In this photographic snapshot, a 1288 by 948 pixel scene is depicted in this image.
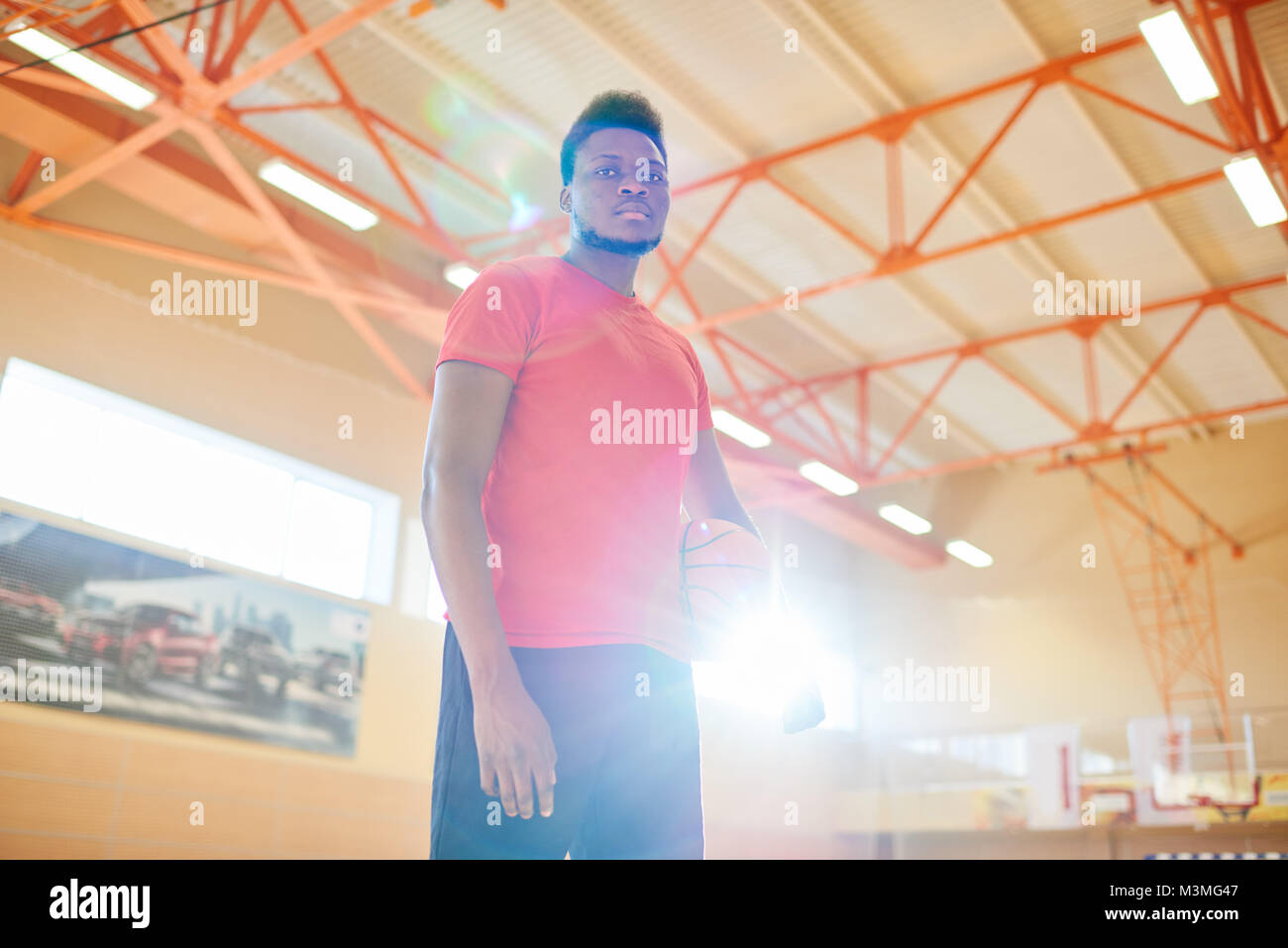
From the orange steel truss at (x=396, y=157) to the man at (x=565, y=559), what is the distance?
633cm

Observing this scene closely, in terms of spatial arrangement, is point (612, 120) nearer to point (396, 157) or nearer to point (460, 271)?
point (460, 271)

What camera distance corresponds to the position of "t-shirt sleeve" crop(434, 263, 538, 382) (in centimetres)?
172

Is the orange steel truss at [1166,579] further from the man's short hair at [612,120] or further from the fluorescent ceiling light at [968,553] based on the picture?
the man's short hair at [612,120]

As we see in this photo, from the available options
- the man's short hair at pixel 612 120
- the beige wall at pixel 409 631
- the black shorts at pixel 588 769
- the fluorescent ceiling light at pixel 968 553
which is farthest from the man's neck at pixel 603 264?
the fluorescent ceiling light at pixel 968 553

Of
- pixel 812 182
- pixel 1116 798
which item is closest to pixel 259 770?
pixel 812 182

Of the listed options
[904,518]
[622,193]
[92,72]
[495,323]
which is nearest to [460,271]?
[92,72]

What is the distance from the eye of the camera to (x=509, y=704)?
1.52 metres

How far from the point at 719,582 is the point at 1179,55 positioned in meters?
7.13

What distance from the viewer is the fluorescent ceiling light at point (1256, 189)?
26.5 feet

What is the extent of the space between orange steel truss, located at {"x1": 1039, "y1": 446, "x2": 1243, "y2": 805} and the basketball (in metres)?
15.0

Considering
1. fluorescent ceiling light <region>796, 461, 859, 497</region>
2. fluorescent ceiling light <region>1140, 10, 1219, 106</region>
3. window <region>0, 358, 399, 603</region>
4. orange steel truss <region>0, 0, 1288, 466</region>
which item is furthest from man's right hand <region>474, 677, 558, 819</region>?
fluorescent ceiling light <region>796, 461, 859, 497</region>

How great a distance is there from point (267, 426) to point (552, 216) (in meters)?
3.63

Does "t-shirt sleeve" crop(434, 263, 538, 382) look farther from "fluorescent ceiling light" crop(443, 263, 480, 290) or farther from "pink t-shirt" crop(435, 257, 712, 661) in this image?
"fluorescent ceiling light" crop(443, 263, 480, 290)

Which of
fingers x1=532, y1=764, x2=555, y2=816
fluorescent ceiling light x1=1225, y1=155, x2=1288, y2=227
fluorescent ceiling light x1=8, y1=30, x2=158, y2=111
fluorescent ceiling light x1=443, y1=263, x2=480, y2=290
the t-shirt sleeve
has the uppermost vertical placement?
fluorescent ceiling light x1=8, y1=30, x2=158, y2=111
